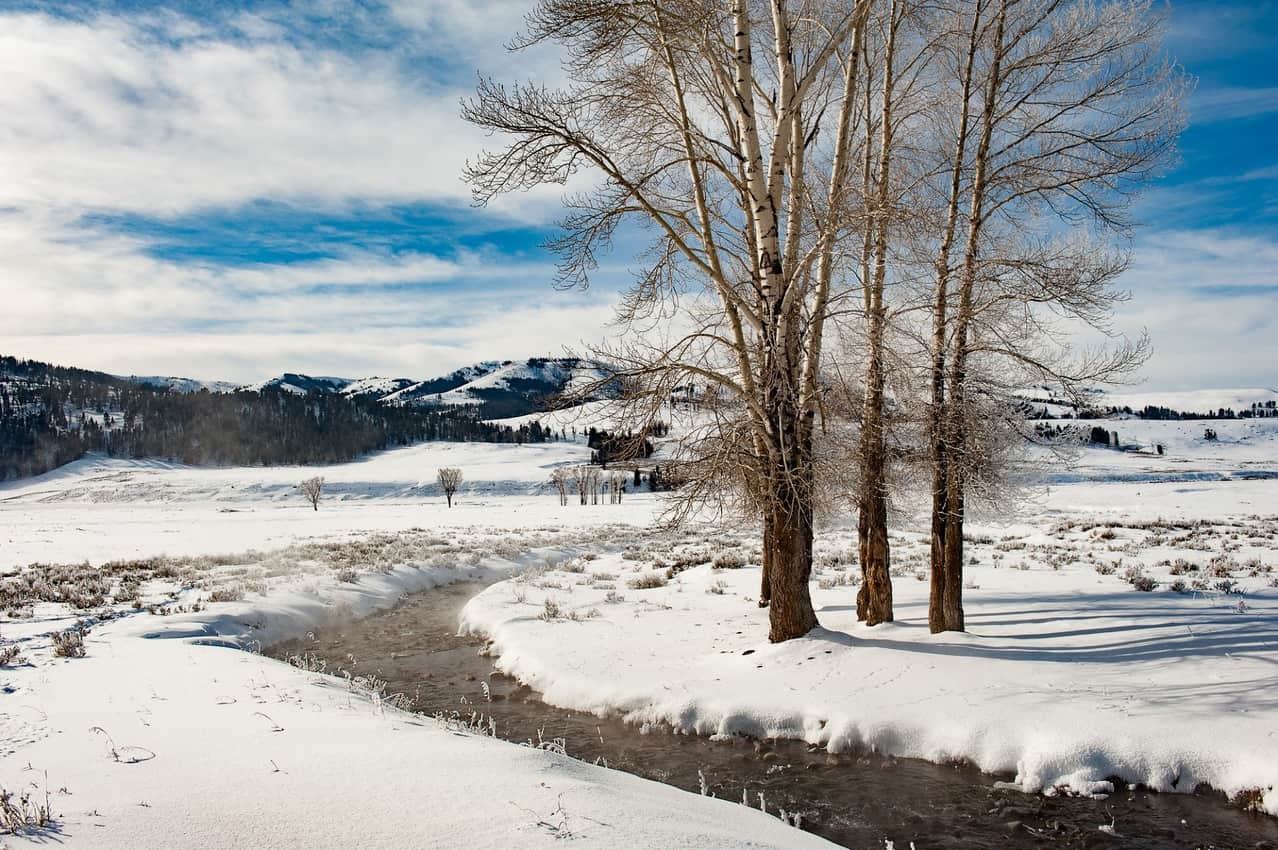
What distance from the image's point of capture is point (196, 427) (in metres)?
157

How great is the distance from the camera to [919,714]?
23.7ft

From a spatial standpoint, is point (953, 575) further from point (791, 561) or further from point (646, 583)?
point (646, 583)

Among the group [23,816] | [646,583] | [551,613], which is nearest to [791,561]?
[551,613]

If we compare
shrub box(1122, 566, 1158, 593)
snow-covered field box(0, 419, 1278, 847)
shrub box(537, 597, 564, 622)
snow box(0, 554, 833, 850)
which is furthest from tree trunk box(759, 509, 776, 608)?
shrub box(1122, 566, 1158, 593)

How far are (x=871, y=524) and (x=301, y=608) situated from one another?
38.8 ft

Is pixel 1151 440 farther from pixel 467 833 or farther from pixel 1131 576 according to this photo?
pixel 467 833

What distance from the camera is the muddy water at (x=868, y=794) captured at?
5.38m

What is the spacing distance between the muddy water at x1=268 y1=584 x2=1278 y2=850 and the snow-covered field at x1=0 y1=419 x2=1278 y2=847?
0.88 ft

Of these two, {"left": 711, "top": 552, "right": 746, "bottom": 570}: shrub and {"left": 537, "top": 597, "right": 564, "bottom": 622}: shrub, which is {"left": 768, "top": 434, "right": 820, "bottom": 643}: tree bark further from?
{"left": 711, "top": 552, "right": 746, "bottom": 570}: shrub

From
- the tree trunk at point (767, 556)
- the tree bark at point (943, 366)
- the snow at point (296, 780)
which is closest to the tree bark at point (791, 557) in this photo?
the tree trunk at point (767, 556)

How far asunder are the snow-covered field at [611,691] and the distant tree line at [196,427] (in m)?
142

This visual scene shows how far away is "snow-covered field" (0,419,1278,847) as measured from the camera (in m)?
4.12

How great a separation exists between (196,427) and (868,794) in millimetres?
183250

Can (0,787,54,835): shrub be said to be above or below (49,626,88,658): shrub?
above
